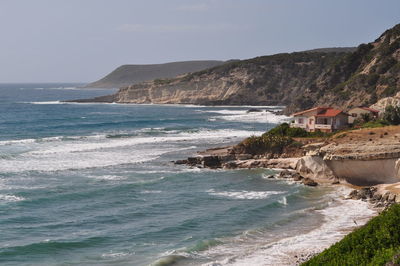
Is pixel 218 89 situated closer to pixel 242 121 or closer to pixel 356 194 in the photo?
pixel 242 121

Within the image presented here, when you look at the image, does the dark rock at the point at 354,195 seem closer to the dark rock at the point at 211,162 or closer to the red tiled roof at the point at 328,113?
the dark rock at the point at 211,162

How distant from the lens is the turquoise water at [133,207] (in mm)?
26969

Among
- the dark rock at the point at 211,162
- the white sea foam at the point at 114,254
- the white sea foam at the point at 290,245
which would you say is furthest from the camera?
the dark rock at the point at 211,162

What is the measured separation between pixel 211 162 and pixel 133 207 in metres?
15.3

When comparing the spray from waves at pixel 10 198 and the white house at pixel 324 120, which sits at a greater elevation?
the white house at pixel 324 120

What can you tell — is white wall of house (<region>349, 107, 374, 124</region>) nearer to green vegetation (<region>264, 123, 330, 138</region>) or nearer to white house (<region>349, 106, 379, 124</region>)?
white house (<region>349, 106, 379, 124</region>)

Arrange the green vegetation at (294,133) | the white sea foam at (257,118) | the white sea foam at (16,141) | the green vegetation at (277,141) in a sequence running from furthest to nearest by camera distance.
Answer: the white sea foam at (257,118)
the white sea foam at (16,141)
the green vegetation at (294,133)
the green vegetation at (277,141)

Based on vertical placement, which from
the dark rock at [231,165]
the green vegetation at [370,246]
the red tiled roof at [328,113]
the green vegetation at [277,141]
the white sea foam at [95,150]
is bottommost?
the white sea foam at [95,150]

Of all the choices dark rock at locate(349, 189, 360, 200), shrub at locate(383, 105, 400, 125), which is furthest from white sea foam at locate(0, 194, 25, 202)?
shrub at locate(383, 105, 400, 125)

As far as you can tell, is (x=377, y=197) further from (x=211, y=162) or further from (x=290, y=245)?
(x=211, y=162)

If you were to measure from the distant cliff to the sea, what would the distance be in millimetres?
→ 38065

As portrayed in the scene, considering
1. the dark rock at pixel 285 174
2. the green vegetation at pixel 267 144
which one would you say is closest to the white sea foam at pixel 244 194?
the dark rock at pixel 285 174

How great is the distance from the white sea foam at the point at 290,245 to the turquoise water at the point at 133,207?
208 mm

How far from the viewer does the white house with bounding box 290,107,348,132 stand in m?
54.2
